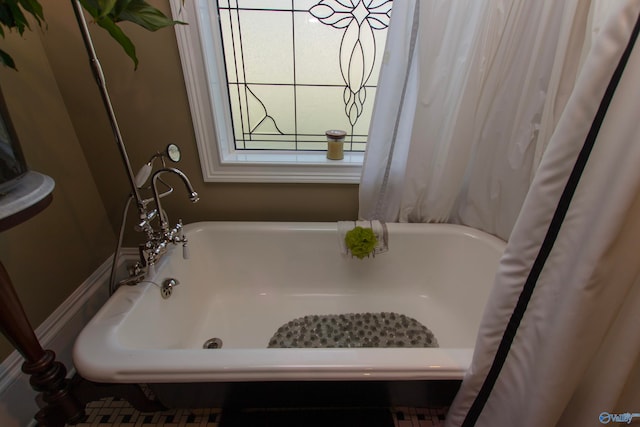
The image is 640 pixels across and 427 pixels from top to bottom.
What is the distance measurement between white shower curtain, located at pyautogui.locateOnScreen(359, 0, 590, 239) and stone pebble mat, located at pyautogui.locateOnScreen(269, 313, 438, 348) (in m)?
0.51

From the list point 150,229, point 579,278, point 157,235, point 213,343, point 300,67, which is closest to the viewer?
point 579,278

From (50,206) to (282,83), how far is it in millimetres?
1114

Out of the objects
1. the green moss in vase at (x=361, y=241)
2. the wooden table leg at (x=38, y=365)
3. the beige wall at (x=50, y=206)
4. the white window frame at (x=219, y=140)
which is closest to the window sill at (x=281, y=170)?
the white window frame at (x=219, y=140)

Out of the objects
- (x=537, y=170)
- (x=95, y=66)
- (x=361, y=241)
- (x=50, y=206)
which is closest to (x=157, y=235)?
(x=50, y=206)

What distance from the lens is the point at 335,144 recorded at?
1.33 meters

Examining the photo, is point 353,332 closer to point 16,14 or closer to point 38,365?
point 38,365

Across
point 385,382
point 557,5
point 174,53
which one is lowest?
point 385,382

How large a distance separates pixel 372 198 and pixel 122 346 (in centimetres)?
106

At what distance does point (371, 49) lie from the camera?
1271mm

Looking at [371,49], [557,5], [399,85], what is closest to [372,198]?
[399,85]

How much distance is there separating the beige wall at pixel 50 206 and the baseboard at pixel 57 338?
31 mm

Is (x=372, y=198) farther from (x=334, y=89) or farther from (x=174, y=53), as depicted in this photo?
(x=174, y=53)

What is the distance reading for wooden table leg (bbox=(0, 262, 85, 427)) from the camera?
60cm

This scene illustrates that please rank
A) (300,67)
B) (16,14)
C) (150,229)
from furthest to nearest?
1. (300,67)
2. (150,229)
3. (16,14)
